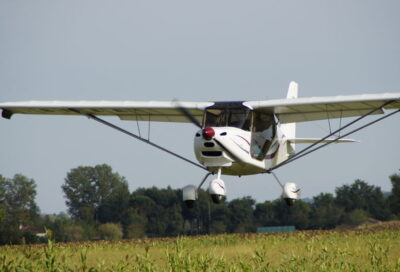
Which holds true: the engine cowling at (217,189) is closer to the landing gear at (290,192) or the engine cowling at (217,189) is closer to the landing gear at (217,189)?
the landing gear at (217,189)

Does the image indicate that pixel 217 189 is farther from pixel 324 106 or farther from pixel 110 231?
pixel 110 231

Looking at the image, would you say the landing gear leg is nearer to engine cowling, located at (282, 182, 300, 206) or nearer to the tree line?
engine cowling, located at (282, 182, 300, 206)

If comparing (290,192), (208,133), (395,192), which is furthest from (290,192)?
(395,192)

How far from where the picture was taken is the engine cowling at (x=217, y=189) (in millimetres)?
17172

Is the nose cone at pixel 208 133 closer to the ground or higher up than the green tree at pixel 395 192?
closer to the ground

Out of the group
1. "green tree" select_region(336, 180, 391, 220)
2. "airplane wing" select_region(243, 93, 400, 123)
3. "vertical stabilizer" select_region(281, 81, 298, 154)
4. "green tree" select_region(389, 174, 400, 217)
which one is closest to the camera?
"airplane wing" select_region(243, 93, 400, 123)

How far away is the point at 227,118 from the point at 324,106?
386cm

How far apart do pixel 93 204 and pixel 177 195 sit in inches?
344

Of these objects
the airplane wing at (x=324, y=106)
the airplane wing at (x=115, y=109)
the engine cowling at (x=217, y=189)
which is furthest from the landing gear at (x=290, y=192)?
the airplane wing at (x=115, y=109)

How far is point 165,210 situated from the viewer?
226 ft

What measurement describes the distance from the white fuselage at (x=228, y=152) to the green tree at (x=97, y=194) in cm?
4381

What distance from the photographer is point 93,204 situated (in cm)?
6788

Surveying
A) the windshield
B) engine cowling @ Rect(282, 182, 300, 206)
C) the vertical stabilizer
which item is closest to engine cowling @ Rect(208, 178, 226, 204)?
the windshield

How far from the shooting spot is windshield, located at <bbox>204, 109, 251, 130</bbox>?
1816 centimetres
